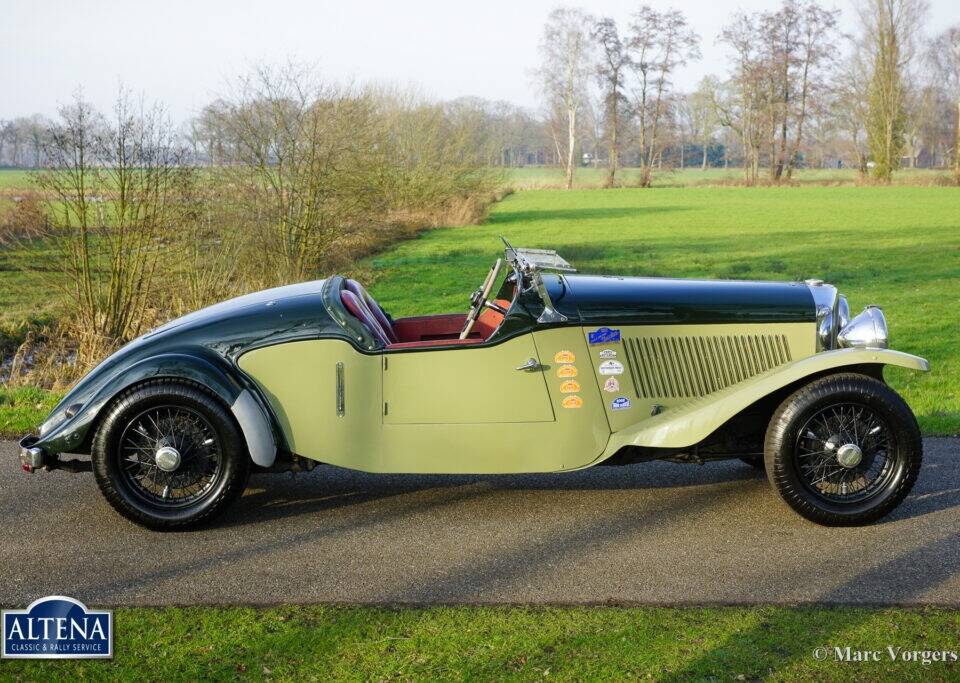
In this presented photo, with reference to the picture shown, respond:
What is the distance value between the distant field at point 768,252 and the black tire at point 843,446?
2118mm

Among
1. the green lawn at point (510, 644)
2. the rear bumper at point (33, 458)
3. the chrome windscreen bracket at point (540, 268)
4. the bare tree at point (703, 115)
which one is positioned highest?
the bare tree at point (703, 115)

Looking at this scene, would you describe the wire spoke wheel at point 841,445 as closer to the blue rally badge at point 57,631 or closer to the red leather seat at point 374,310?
the red leather seat at point 374,310

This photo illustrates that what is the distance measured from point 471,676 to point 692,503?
7.72 ft

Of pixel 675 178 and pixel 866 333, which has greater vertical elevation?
pixel 675 178

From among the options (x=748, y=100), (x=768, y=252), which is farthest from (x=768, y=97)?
(x=768, y=252)

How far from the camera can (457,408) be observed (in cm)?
504

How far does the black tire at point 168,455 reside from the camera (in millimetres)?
4922

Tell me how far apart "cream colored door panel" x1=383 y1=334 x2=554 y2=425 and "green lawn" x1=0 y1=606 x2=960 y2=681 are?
130 centimetres

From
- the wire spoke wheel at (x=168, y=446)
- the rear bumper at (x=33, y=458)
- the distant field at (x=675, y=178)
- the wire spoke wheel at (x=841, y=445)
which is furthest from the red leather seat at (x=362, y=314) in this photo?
the distant field at (x=675, y=178)

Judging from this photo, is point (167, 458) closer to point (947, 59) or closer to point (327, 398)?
point (327, 398)

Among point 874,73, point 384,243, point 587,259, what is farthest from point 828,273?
point 874,73

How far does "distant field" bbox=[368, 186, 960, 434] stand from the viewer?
12680mm

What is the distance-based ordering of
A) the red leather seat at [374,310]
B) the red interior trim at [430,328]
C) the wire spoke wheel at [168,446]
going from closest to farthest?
the wire spoke wheel at [168,446] → the red leather seat at [374,310] → the red interior trim at [430,328]

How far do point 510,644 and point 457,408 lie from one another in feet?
5.35
